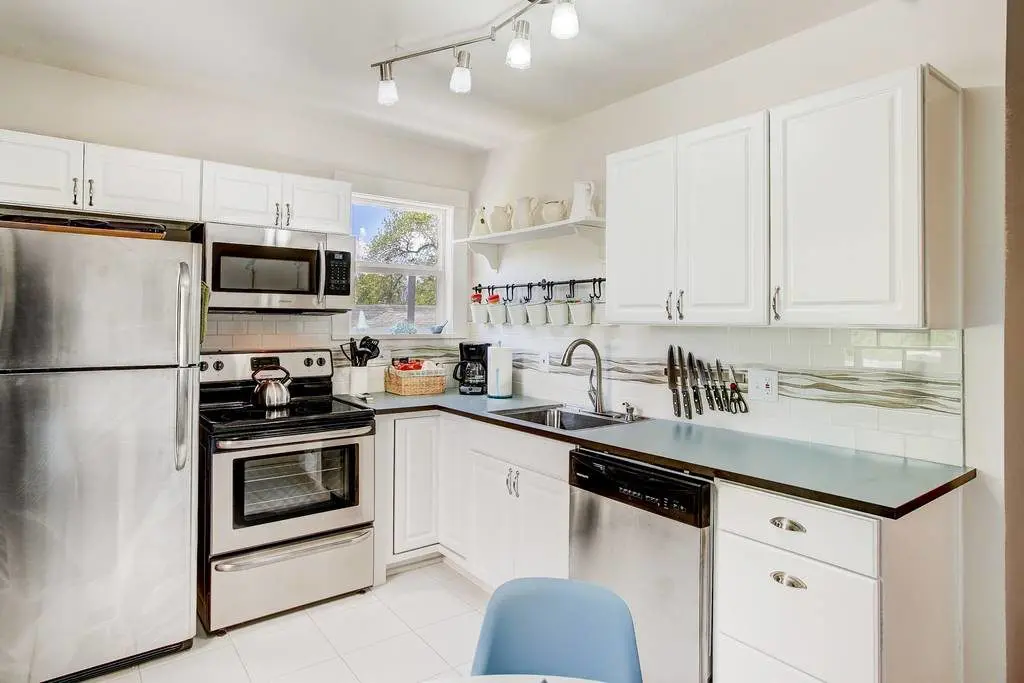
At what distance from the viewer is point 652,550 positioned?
206 cm

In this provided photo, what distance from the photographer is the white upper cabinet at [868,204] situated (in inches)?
68.5

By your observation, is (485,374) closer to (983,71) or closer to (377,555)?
(377,555)

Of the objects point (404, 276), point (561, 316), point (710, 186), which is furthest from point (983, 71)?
point (404, 276)

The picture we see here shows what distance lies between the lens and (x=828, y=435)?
222 centimetres

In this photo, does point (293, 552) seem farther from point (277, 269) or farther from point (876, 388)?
point (876, 388)

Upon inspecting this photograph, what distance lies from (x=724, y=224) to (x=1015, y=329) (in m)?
1.93

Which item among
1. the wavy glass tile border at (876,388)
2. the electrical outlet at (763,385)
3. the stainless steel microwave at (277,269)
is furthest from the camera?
the stainless steel microwave at (277,269)

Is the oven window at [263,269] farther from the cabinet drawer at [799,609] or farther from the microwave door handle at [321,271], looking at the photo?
the cabinet drawer at [799,609]

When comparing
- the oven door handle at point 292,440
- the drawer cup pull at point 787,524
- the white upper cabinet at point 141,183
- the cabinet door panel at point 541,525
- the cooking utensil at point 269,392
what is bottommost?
the cabinet door panel at point 541,525

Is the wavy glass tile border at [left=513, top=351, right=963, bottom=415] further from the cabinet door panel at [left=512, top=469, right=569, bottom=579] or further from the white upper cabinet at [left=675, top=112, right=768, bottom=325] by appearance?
the cabinet door panel at [left=512, top=469, right=569, bottom=579]

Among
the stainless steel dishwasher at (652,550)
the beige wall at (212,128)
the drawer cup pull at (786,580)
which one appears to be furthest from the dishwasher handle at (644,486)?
the beige wall at (212,128)

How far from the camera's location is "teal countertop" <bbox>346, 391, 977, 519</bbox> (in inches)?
63.6

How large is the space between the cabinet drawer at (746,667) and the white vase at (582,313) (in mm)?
1675

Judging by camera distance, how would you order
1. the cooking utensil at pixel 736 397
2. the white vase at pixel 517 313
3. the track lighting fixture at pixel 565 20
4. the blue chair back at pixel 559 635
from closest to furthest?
the blue chair back at pixel 559 635 → the track lighting fixture at pixel 565 20 → the cooking utensil at pixel 736 397 → the white vase at pixel 517 313
